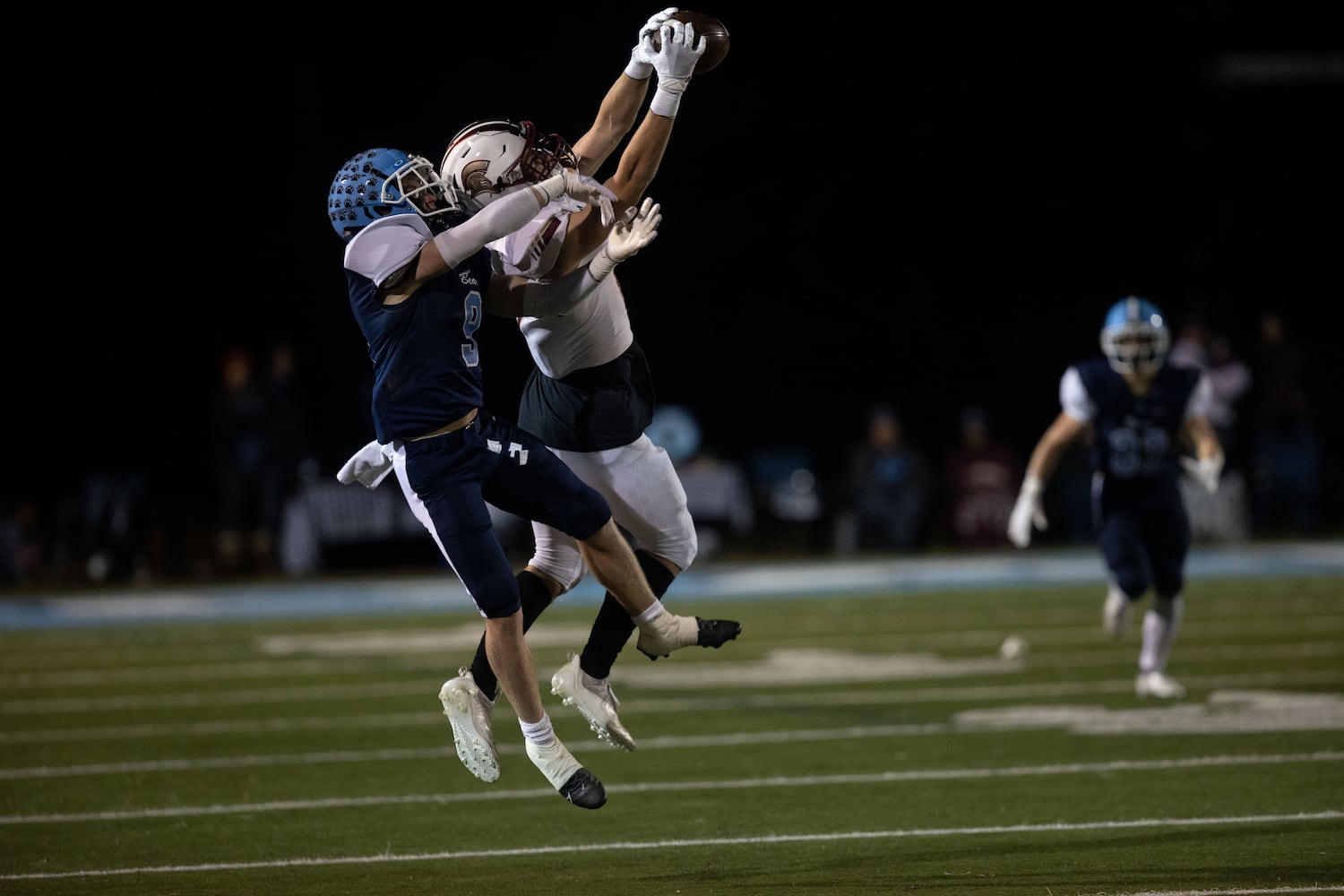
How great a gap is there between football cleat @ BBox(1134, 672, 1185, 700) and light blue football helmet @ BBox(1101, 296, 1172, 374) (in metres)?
1.38

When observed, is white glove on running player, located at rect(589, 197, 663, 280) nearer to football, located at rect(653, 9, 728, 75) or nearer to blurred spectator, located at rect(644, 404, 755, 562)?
football, located at rect(653, 9, 728, 75)

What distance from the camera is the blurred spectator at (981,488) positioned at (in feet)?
49.0

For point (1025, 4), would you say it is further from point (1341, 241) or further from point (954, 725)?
point (954, 725)

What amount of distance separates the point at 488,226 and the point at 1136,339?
4.53 meters

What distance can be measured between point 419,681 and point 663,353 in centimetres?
913

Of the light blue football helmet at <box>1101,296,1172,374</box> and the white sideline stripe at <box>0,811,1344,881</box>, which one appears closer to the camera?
the white sideline stripe at <box>0,811,1344,881</box>

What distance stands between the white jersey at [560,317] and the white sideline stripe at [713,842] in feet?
4.65

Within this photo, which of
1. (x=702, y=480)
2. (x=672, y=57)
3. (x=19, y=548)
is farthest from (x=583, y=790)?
(x=19, y=548)

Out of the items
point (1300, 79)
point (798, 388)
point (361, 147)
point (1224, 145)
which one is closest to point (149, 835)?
point (361, 147)

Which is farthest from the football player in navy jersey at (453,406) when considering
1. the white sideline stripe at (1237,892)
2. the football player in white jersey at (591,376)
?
the white sideline stripe at (1237,892)

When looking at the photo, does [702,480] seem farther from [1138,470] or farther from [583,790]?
[583,790]

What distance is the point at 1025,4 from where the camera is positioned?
1880 cm

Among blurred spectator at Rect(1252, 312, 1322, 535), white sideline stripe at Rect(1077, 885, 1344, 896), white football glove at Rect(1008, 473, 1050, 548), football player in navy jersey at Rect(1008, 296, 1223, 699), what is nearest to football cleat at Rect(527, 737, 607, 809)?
white sideline stripe at Rect(1077, 885, 1344, 896)

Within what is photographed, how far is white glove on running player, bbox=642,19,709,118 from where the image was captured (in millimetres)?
4984
